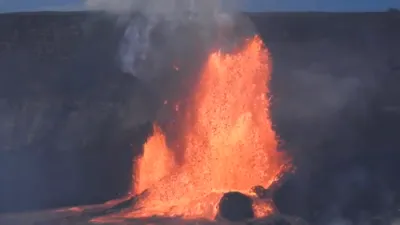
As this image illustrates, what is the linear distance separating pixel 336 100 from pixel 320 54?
5.00 ft

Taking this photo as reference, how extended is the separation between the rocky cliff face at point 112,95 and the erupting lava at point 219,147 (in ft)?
3.70

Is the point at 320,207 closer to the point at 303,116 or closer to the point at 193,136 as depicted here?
the point at 193,136

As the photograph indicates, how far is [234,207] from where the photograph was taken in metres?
16.0

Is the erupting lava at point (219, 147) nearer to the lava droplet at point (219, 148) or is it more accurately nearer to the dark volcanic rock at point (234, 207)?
the lava droplet at point (219, 148)

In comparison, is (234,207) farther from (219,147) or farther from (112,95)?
(112,95)

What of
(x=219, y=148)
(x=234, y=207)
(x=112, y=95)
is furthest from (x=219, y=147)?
(x=112, y=95)

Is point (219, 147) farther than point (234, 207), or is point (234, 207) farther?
point (219, 147)

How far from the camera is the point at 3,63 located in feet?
80.6

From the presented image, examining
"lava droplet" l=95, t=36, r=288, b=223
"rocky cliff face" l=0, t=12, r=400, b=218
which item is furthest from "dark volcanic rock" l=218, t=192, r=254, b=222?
"rocky cliff face" l=0, t=12, r=400, b=218

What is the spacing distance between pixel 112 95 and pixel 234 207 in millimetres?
8857

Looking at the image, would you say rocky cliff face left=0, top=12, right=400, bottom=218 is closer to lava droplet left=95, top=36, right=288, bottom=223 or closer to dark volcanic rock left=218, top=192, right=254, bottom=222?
lava droplet left=95, top=36, right=288, bottom=223

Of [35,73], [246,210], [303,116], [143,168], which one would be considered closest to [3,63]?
[35,73]

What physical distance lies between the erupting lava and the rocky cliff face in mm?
1126

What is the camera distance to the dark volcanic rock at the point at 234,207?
1588 centimetres
